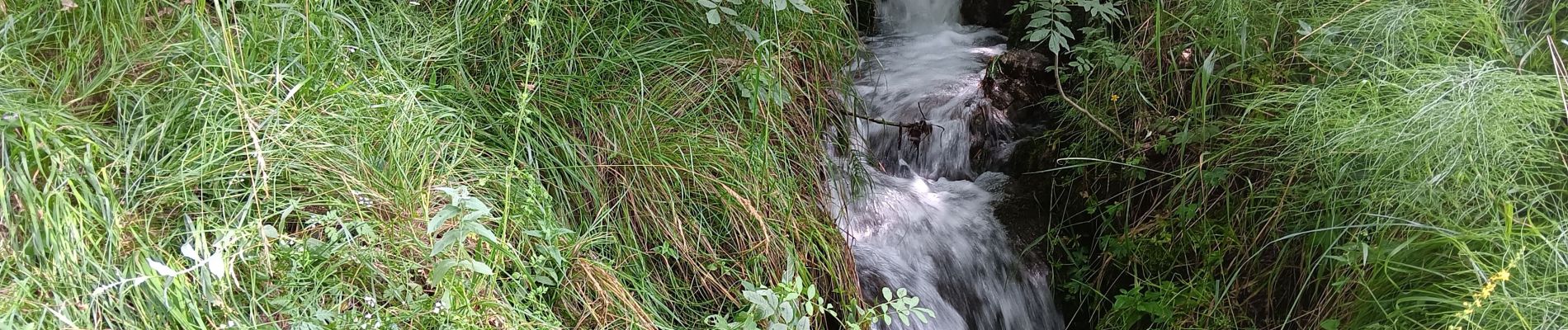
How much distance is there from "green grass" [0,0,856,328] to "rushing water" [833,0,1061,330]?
46 centimetres

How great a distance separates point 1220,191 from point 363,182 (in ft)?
6.92

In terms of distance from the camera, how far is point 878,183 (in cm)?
313

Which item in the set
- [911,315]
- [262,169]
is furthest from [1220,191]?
[262,169]

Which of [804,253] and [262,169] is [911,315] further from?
[262,169]

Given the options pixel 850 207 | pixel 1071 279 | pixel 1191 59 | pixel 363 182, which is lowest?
pixel 1071 279

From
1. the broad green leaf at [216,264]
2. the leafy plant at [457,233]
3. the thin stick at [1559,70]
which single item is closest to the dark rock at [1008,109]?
the thin stick at [1559,70]

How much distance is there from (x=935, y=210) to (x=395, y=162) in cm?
185

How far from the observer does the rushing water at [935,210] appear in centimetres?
271

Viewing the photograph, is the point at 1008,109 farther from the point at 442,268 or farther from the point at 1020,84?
the point at 442,268

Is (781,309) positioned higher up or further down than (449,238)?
further down

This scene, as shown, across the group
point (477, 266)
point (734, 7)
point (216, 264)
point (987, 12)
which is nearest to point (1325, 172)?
point (734, 7)

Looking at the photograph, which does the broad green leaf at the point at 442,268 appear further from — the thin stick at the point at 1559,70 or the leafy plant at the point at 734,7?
the thin stick at the point at 1559,70

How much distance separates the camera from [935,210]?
10.2 feet

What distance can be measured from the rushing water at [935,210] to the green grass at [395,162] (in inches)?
18.2
